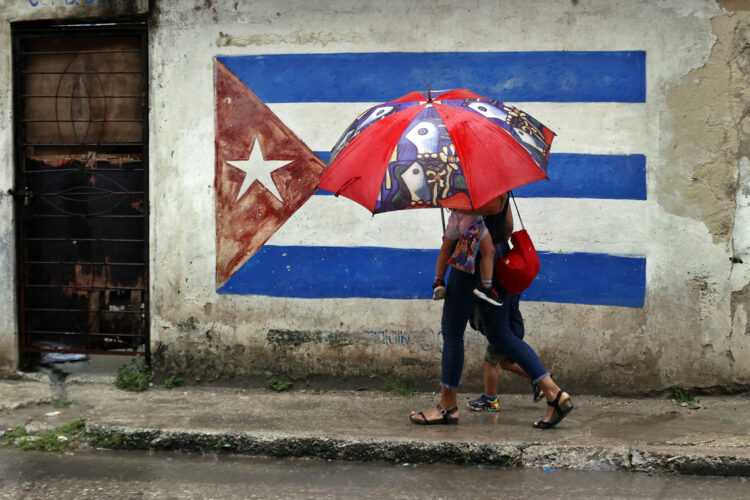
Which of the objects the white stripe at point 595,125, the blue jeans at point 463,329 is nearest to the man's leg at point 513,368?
the blue jeans at point 463,329

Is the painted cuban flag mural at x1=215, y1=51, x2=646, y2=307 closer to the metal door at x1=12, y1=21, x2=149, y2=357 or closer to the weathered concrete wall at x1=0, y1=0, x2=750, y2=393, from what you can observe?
the weathered concrete wall at x1=0, y1=0, x2=750, y2=393

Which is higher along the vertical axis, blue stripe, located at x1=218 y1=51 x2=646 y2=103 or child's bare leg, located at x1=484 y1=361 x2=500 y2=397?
blue stripe, located at x1=218 y1=51 x2=646 y2=103

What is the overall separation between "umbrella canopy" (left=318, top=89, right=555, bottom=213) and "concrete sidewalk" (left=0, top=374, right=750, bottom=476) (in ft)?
4.84

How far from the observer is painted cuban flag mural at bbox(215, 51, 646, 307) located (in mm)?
5488

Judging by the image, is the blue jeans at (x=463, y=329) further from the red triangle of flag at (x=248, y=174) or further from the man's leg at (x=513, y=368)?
the red triangle of flag at (x=248, y=174)

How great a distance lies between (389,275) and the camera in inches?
224

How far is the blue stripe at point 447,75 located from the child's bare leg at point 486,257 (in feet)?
4.82

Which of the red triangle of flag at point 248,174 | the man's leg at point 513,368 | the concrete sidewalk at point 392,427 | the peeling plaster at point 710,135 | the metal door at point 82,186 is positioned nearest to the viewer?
the concrete sidewalk at point 392,427

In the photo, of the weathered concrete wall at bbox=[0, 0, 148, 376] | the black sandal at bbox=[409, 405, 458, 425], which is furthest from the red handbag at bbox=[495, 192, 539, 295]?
the weathered concrete wall at bbox=[0, 0, 148, 376]

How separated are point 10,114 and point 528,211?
12.7 ft

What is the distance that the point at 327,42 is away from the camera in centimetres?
569

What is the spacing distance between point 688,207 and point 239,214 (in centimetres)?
313

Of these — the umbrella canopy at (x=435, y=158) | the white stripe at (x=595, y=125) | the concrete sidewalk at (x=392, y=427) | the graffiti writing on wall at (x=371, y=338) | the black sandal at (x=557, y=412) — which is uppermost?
the white stripe at (x=595, y=125)

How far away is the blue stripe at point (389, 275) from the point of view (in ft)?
18.1
